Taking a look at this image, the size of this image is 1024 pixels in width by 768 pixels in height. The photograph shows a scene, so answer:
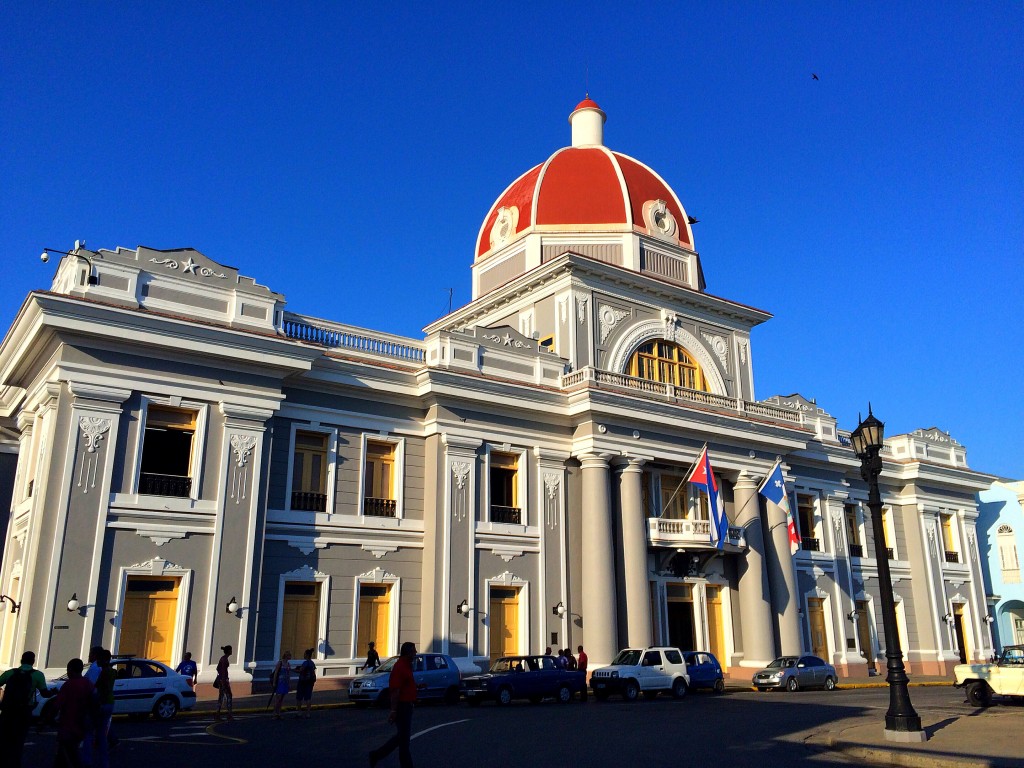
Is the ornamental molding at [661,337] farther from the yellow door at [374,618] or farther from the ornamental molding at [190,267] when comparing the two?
the ornamental molding at [190,267]

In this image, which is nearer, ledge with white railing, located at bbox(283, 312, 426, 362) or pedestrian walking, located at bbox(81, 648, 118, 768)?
pedestrian walking, located at bbox(81, 648, 118, 768)

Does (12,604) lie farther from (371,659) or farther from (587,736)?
(587,736)

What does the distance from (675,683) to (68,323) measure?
18.2 m

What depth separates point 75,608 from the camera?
67.3ft

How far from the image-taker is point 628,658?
2514 centimetres

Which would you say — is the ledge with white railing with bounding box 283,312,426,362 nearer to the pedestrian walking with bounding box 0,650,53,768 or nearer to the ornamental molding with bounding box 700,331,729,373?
the ornamental molding with bounding box 700,331,729,373

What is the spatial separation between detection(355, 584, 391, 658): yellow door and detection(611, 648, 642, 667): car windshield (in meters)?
6.59

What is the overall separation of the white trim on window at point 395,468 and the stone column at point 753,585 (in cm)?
1316

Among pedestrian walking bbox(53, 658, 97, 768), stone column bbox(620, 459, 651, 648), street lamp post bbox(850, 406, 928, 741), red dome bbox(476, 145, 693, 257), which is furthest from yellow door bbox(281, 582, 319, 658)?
red dome bbox(476, 145, 693, 257)

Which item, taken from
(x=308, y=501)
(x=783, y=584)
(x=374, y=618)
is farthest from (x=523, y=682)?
(x=783, y=584)

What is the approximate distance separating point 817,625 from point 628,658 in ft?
47.8

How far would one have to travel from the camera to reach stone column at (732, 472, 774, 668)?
104 ft

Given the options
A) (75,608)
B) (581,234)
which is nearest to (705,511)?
(581,234)

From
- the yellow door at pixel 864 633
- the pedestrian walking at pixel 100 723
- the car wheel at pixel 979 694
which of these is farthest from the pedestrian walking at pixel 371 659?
the yellow door at pixel 864 633
